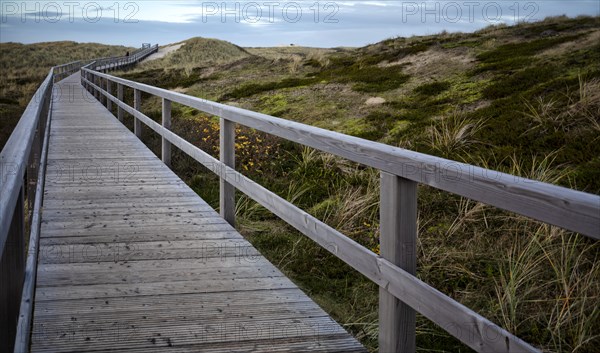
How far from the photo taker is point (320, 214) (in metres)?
6.86

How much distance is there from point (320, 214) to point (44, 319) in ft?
12.9

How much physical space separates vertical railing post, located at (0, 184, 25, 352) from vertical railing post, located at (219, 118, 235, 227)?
2851 millimetres

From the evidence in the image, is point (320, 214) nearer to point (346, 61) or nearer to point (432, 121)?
point (432, 121)

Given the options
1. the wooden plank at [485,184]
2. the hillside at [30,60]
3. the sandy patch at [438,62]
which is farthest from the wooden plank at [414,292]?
the hillside at [30,60]

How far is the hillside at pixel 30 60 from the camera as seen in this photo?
3534 centimetres

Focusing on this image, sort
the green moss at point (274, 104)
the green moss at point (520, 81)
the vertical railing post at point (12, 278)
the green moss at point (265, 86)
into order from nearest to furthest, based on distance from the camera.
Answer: the vertical railing post at point (12, 278)
the green moss at point (520, 81)
the green moss at point (274, 104)
the green moss at point (265, 86)

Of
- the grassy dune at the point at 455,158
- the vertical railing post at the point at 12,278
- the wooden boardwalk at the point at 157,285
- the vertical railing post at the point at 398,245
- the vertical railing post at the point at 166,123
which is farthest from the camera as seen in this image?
the vertical railing post at the point at 166,123

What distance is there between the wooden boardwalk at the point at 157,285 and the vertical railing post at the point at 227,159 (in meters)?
0.11

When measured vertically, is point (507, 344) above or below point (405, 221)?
below

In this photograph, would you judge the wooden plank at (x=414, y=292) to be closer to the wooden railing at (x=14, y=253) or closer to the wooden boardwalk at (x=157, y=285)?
the wooden boardwalk at (x=157, y=285)

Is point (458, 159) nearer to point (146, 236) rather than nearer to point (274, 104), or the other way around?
point (146, 236)

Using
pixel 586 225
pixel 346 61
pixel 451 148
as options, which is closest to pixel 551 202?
pixel 586 225

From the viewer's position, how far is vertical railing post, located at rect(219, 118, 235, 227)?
5.40m

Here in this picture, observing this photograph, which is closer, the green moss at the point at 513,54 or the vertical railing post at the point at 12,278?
the vertical railing post at the point at 12,278
